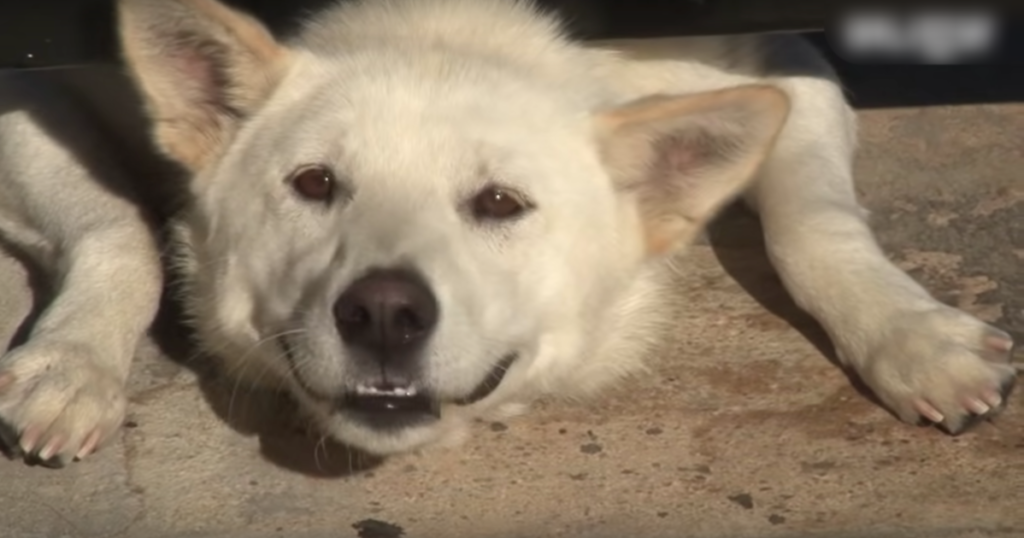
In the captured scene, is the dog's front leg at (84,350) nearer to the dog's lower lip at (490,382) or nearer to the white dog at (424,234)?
the white dog at (424,234)

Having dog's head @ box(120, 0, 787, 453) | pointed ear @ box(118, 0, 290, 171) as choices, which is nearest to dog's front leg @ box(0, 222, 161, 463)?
dog's head @ box(120, 0, 787, 453)

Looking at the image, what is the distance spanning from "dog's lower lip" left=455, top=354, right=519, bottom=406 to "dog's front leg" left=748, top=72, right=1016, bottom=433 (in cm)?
87

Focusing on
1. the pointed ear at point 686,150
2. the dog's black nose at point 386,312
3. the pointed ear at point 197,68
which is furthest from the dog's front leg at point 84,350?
the pointed ear at point 686,150

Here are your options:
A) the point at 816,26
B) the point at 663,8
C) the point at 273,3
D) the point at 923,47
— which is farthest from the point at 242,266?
the point at 923,47

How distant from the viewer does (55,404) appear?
389 centimetres

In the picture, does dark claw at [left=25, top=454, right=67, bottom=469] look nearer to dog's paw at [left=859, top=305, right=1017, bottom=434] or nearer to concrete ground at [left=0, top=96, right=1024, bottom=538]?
concrete ground at [left=0, top=96, right=1024, bottom=538]

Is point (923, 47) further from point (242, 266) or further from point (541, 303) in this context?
point (242, 266)

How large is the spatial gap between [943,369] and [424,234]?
124cm

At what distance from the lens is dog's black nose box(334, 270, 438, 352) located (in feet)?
11.6

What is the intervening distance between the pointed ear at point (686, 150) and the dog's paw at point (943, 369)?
1.77 feet

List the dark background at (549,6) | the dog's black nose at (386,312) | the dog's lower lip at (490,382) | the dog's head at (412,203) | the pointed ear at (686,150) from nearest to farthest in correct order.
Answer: the dog's black nose at (386,312) < the dog's head at (412,203) < the dog's lower lip at (490,382) < the pointed ear at (686,150) < the dark background at (549,6)

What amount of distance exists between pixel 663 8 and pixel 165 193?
1.45 metres

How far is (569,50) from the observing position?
4.56 metres

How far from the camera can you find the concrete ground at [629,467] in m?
3.74
